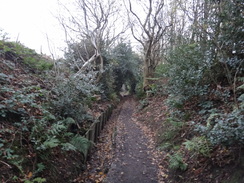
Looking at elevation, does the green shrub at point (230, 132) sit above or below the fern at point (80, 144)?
above

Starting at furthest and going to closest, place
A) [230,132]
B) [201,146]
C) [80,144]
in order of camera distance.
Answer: [80,144]
[201,146]
[230,132]

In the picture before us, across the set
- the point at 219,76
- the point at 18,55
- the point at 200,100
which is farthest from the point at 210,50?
the point at 18,55

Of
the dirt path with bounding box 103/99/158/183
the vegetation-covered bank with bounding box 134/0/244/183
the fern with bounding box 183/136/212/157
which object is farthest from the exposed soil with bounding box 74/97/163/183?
the fern with bounding box 183/136/212/157

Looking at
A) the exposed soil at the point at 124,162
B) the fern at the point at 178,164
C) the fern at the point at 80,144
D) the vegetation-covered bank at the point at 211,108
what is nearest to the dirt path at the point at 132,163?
the exposed soil at the point at 124,162

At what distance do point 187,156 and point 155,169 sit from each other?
3.00 feet

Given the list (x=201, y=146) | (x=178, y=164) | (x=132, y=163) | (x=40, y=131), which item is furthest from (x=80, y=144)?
(x=201, y=146)

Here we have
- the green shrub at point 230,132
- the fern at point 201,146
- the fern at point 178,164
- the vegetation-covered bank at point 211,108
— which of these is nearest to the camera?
the green shrub at point 230,132

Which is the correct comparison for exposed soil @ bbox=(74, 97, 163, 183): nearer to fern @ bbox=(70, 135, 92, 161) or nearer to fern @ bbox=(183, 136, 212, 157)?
fern @ bbox=(70, 135, 92, 161)

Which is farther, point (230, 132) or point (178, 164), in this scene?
point (178, 164)

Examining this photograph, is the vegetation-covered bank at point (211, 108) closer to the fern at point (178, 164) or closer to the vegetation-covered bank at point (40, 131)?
the fern at point (178, 164)

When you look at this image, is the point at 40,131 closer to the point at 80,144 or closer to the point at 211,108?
the point at 80,144

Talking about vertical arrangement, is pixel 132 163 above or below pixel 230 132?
below

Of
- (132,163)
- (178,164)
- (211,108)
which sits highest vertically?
(211,108)

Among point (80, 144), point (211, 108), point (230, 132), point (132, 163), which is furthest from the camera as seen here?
point (211, 108)
